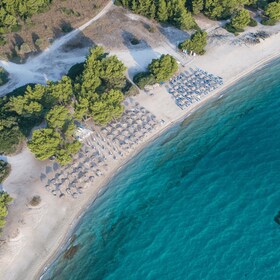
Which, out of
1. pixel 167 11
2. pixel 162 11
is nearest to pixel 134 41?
pixel 162 11

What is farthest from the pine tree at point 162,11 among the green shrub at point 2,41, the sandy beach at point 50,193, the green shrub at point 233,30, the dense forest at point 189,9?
the green shrub at point 2,41

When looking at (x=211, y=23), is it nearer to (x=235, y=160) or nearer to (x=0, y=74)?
(x=235, y=160)

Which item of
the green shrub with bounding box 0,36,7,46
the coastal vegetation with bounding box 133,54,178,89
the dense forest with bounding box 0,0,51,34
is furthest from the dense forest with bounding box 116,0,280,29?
the green shrub with bounding box 0,36,7,46

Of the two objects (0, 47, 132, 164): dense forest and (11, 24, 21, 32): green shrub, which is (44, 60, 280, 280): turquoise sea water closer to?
(0, 47, 132, 164): dense forest

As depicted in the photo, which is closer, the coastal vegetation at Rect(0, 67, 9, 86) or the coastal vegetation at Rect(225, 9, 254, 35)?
the coastal vegetation at Rect(0, 67, 9, 86)

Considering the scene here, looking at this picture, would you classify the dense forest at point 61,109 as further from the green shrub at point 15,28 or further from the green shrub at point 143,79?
the green shrub at point 15,28

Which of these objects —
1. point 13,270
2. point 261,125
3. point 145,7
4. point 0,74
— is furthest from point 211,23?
point 13,270

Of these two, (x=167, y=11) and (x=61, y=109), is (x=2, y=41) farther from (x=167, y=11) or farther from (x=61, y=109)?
(x=167, y=11)
